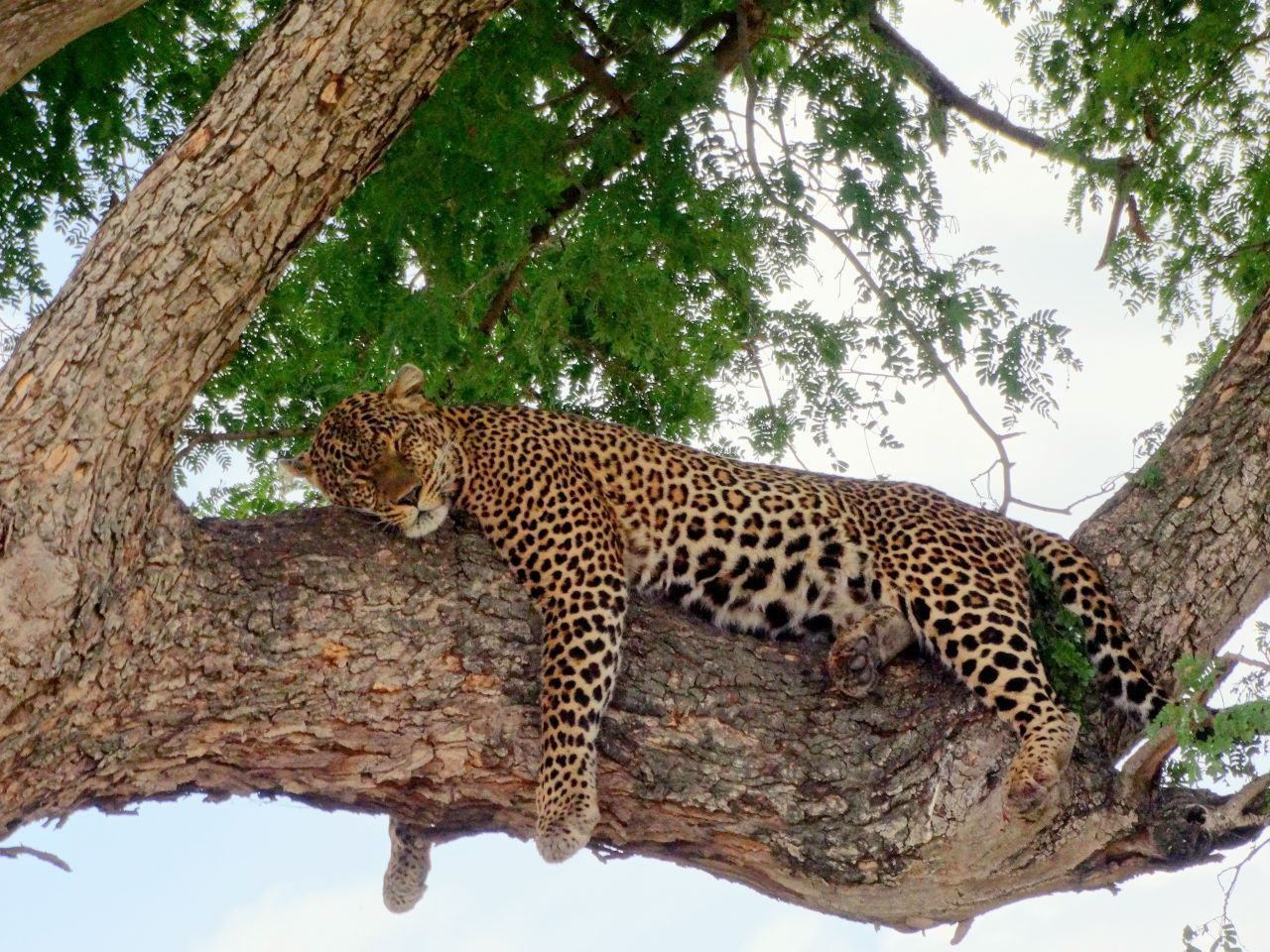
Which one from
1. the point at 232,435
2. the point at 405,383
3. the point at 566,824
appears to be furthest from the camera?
the point at 232,435

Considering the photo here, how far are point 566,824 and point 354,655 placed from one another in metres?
1.14

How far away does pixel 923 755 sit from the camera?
6.01 metres

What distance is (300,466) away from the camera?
7.84 m

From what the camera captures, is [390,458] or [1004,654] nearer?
[1004,654]

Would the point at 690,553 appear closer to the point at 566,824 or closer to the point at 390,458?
the point at 390,458

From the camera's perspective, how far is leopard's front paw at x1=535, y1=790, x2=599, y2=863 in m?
6.05

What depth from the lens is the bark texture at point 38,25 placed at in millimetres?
5391

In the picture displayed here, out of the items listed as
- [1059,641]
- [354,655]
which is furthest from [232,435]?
[1059,641]

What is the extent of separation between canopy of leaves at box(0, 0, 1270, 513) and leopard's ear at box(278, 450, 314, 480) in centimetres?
72

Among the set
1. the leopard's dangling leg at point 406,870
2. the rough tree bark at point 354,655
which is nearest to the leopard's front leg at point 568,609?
the rough tree bark at point 354,655

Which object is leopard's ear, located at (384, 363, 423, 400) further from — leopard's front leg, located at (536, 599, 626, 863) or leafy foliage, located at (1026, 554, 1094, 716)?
leafy foliage, located at (1026, 554, 1094, 716)

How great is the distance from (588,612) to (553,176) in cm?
348

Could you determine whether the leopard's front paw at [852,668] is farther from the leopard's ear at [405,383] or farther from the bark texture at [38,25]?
the bark texture at [38,25]

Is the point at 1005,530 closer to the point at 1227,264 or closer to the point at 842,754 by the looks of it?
the point at 842,754
